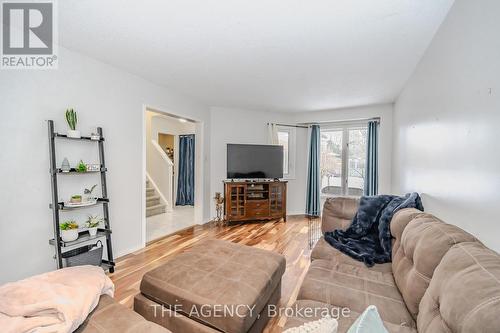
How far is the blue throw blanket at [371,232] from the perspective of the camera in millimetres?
1881

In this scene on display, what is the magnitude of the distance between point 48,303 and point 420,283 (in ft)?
5.81

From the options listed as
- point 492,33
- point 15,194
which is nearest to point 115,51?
point 15,194

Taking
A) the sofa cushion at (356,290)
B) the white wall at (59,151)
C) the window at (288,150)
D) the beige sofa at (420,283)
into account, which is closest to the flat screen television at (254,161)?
the window at (288,150)

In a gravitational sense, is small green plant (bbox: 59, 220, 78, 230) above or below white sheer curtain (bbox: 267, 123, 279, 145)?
below

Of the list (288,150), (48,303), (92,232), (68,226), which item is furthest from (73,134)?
(288,150)

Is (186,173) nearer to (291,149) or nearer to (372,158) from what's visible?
(291,149)

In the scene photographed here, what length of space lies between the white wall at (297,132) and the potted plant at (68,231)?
270 cm

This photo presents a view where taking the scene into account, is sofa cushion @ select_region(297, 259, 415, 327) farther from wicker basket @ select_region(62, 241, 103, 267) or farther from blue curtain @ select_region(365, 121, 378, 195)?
blue curtain @ select_region(365, 121, 378, 195)

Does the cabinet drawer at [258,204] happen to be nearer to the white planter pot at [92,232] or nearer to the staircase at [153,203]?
the staircase at [153,203]

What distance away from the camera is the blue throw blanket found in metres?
1.88

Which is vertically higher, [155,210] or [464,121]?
[464,121]

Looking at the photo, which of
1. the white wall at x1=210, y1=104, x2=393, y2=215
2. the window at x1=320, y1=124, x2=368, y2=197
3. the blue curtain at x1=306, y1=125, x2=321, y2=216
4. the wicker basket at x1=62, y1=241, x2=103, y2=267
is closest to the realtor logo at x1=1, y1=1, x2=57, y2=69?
the wicker basket at x1=62, y1=241, x2=103, y2=267

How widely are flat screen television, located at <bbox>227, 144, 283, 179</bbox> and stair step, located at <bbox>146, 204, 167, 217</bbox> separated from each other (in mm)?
2008

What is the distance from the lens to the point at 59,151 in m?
2.26
